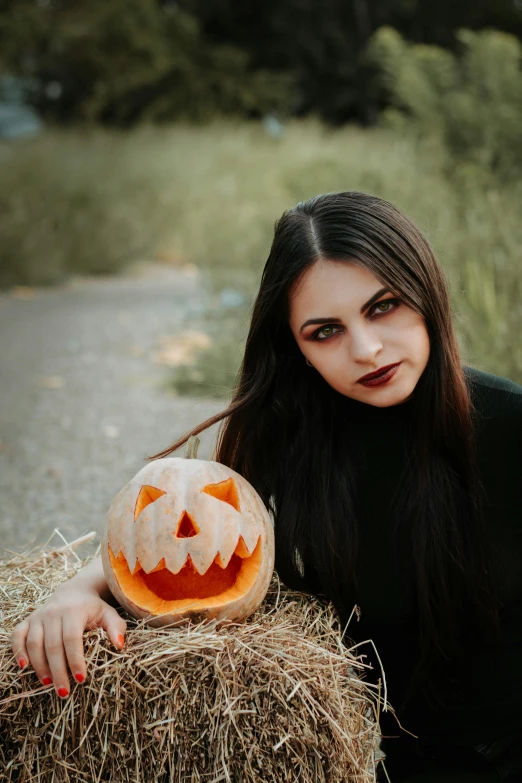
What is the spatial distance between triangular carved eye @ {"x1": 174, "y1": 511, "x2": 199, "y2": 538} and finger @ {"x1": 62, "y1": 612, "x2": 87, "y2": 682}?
11.5 inches

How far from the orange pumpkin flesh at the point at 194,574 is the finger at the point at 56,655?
18 centimetres

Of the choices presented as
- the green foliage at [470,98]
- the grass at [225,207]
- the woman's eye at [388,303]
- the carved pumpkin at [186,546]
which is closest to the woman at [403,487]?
the woman's eye at [388,303]

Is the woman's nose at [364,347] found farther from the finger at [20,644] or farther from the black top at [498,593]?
the finger at [20,644]

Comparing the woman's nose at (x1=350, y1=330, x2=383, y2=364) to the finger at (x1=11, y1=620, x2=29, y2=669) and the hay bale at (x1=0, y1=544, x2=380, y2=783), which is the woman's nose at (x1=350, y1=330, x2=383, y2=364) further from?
the finger at (x1=11, y1=620, x2=29, y2=669)

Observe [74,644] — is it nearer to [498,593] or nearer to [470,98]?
[498,593]

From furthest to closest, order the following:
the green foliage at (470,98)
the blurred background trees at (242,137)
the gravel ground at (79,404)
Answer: the green foliage at (470,98)
the blurred background trees at (242,137)
the gravel ground at (79,404)

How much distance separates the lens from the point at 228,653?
5.59ft

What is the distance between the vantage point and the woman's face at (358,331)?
1.94m

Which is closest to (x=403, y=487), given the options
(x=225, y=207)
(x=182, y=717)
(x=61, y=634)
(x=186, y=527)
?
(x=186, y=527)

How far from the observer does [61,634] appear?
173 centimetres

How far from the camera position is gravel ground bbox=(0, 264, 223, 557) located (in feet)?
14.9

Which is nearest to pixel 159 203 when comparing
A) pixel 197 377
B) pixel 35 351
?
pixel 35 351

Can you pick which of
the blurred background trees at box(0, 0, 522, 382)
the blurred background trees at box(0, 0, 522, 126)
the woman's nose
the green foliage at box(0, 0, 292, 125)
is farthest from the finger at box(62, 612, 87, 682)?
the green foliage at box(0, 0, 292, 125)

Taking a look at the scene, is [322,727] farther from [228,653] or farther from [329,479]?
[329,479]
